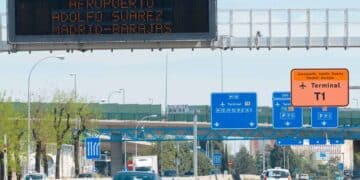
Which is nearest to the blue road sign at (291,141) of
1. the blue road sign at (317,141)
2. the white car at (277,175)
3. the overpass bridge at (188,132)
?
the blue road sign at (317,141)

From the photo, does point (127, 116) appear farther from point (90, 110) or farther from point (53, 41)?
point (53, 41)

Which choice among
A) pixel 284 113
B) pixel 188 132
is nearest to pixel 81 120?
pixel 188 132

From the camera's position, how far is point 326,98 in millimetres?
56281

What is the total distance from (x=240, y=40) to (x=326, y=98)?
15902 millimetres

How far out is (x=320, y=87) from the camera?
5628 centimetres

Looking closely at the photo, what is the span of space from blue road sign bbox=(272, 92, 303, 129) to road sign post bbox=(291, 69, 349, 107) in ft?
59.8

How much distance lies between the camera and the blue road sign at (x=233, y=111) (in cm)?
6869

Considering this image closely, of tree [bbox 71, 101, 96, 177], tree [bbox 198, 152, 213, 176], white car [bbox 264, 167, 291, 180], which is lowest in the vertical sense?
tree [bbox 198, 152, 213, 176]

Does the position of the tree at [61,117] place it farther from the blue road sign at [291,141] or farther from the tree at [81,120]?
the blue road sign at [291,141]

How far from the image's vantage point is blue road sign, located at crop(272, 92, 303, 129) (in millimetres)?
74875

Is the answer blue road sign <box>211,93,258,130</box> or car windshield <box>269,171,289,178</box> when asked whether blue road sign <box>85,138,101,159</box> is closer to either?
Result: car windshield <box>269,171,289,178</box>

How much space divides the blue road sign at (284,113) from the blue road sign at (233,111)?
531 centimetres

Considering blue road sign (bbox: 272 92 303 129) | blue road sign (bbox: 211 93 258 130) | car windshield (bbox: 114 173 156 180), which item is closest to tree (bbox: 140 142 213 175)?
blue road sign (bbox: 272 92 303 129)

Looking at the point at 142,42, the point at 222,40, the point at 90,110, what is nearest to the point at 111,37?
the point at 142,42
